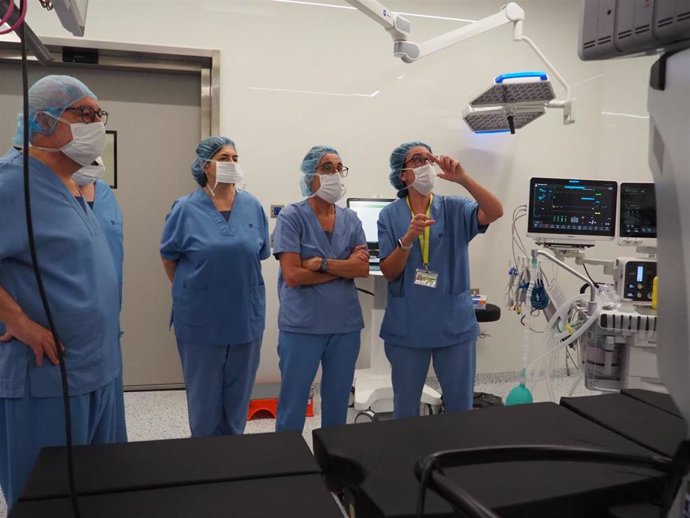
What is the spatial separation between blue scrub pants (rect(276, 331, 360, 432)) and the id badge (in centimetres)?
33

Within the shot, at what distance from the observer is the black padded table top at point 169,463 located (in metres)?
0.78

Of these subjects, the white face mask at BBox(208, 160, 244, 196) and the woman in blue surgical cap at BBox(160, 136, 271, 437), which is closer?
the woman in blue surgical cap at BBox(160, 136, 271, 437)

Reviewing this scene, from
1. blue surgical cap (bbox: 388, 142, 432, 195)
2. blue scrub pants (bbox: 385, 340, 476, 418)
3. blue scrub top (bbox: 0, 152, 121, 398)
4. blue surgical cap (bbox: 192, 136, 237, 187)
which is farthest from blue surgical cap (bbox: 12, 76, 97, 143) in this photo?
blue scrub pants (bbox: 385, 340, 476, 418)

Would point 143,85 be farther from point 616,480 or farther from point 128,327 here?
point 616,480

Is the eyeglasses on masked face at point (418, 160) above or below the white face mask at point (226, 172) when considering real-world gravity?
above

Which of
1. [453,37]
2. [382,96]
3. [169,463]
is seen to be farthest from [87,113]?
[382,96]

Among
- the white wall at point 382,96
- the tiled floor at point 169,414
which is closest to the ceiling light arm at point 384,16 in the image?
the white wall at point 382,96

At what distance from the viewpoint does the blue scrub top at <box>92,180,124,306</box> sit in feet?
6.68

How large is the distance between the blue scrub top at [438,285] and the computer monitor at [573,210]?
1.50 ft

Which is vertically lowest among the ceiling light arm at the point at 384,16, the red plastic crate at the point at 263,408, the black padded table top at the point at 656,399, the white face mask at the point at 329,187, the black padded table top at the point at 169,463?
the red plastic crate at the point at 263,408

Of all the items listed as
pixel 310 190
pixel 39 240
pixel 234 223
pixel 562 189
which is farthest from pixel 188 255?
pixel 562 189

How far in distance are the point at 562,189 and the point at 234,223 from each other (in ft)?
4.64

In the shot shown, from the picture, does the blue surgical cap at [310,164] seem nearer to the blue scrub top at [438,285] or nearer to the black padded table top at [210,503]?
the blue scrub top at [438,285]

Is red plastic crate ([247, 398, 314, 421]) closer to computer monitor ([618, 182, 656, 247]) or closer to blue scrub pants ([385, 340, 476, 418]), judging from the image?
blue scrub pants ([385, 340, 476, 418])
